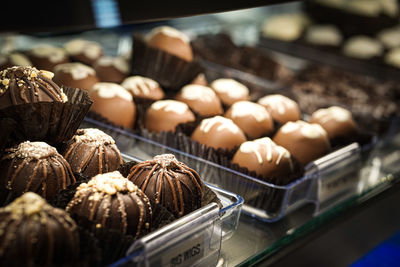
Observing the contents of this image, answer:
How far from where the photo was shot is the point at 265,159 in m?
1.51

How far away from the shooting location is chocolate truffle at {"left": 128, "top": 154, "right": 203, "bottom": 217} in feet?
3.75

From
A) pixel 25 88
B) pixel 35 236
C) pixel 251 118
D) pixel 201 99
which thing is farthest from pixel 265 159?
pixel 35 236

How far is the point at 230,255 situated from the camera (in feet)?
4.08

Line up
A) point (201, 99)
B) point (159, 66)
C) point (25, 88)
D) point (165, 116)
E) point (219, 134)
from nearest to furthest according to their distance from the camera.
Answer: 1. point (25, 88)
2. point (219, 134)
3. point (165, 116)
4. point (201, 99)
5. point (159, 66)

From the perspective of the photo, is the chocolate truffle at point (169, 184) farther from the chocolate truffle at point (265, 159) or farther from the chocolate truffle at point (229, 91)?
the chocolate truffle at point (229, 91)

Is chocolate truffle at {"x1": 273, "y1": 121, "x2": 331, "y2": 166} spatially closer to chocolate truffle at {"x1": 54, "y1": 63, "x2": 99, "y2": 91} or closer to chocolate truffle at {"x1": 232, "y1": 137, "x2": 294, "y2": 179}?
chocolate truffle at {"x1": 232, "y1": 137, "x2": 294, "y2": 179}

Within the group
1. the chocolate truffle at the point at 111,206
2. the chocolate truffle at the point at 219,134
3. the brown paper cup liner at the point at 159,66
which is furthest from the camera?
the brown paper cup liner at the point at 159,66

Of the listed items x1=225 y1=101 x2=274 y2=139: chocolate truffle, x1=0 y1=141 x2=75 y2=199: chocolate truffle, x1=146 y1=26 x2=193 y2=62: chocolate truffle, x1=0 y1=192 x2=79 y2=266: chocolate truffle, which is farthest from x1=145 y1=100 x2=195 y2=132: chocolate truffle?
x1=0 y1=192 x2=79 y2=266: chocolate truffle

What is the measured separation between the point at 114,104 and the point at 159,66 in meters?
0.42

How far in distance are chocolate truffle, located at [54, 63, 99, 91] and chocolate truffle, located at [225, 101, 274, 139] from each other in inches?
21.7

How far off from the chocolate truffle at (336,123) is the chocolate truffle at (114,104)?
77cm

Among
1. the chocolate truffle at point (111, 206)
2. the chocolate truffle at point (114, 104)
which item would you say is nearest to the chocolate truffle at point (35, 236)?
the chocolate truffle at point (111, 206)

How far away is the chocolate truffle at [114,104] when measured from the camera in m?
1.72

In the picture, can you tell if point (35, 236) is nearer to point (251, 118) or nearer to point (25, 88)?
point (25, 88)
